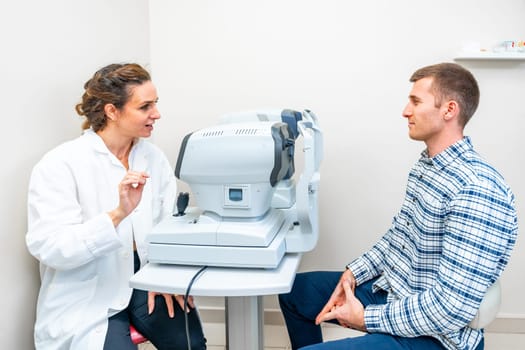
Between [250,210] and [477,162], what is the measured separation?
63cm

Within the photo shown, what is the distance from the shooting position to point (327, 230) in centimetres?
221

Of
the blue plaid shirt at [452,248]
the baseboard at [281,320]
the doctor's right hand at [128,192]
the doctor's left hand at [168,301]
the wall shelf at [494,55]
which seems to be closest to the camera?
the blue plaid shirt at [452,248]

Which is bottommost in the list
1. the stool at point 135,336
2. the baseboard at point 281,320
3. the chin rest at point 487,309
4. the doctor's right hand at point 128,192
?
the baseboard at point 281,320

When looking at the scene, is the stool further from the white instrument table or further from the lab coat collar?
the lab coat collar

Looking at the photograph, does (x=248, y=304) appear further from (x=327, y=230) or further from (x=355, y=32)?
(x=355, y=32)

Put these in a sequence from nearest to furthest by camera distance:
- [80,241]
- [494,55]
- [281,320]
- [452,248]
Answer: [452,248] → [80,241] → [494,55] → [281,320]

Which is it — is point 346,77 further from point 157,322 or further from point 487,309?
point 157,322

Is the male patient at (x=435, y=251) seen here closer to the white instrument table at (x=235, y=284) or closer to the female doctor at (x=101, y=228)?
the white instrument table at (x=235, y=284)

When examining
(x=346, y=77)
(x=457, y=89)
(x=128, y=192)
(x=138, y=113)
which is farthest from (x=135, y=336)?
(x=346, y=77)

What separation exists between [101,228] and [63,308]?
0.30 metres

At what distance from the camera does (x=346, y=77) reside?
208cm

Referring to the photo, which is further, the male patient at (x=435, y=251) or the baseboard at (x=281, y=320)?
the baseboard at (x=281, y=320)

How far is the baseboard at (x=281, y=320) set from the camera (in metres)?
2.18

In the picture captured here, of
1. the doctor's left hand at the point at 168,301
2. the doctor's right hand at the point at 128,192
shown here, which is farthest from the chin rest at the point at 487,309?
the doctor's right hand at the point at 128,192
